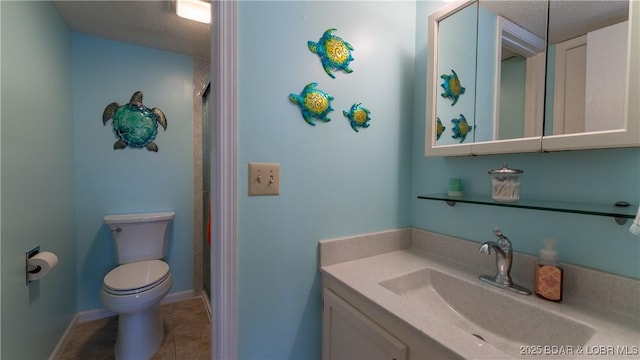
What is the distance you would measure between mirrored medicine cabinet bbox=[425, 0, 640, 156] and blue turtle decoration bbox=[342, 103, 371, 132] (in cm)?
27

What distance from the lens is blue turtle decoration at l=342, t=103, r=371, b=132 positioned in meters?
1.09

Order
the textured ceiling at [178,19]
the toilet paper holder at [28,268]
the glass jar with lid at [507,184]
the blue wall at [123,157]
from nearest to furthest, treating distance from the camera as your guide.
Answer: the textured ceiling at [178,19] < the glass jar with lid at [507,184] < the toilet paper holder at [28,268] < the blue wall at [123,157]

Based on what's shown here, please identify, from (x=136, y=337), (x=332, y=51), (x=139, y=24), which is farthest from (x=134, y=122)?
(x=332, y=51)

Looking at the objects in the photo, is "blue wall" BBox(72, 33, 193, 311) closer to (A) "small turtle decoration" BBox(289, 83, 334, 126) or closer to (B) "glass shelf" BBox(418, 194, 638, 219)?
(A) "small turtle decoration" BBox(289, 83, 334, 126)

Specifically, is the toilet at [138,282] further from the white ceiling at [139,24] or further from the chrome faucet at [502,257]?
the chrome faucet at [502,257]

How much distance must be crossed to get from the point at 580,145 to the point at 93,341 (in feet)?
9.29

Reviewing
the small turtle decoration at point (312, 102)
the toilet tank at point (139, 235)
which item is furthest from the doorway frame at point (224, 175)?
the toilet tank at point (139, 235)

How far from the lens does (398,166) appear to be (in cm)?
126

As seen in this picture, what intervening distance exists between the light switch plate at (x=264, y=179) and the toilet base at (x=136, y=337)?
1434 millimetres

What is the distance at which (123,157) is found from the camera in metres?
2.06

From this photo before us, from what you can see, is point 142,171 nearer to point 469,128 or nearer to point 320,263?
point 320,263

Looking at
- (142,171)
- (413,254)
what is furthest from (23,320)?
(413,254)

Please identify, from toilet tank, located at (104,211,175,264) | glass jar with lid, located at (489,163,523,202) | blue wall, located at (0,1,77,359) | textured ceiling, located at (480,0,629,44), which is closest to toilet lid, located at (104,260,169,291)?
toilet tank, located at (104,211,175,264)

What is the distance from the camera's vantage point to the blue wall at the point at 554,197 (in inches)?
27.7
